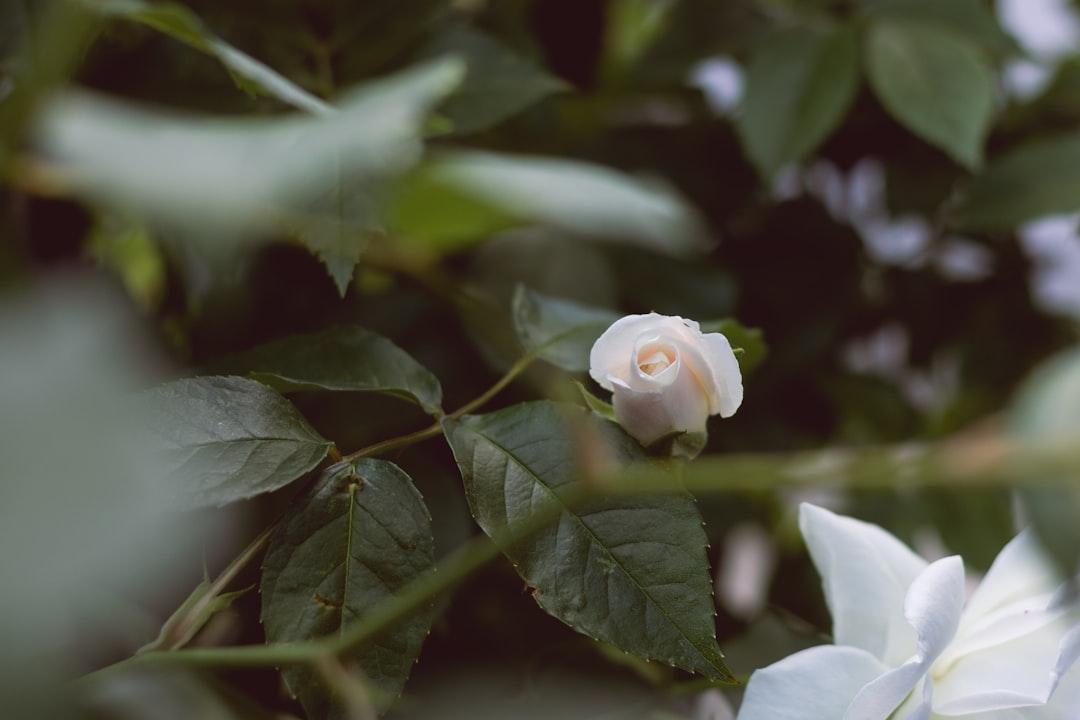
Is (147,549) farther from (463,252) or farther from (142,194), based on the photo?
(463,252)

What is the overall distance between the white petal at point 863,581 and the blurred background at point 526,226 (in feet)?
0.15

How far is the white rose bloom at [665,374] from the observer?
23 centimetres

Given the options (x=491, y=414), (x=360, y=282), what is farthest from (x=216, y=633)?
(x=360, y=282)

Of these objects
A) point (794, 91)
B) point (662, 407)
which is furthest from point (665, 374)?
point (794, 91)

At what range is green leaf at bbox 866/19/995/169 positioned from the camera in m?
0.42

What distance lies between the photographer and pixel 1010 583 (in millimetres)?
275

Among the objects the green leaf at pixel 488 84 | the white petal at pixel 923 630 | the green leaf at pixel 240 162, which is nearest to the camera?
the green leaf at pixel 240 162

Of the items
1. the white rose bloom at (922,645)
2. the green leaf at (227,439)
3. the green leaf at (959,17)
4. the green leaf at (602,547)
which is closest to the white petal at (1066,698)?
the white rose bloom at (922,645)

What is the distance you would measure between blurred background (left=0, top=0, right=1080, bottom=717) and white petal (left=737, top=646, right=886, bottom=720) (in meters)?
0.06

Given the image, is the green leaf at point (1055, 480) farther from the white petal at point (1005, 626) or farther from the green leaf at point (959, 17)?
the green leaf at point (959, 17)

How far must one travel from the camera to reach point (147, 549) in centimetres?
13

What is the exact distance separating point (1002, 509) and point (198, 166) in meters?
0.44

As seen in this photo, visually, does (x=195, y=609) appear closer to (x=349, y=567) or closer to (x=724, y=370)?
(x=349, y=567)

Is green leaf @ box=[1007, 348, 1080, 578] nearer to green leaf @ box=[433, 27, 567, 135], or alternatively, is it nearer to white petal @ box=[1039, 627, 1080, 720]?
white petal @ box=[1039, 627, 1080, 720]
